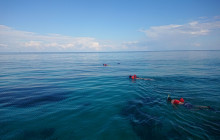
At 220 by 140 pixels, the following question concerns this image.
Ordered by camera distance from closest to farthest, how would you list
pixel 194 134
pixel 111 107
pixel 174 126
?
pixel 194 134
pixel 174 126
pixel 111 107

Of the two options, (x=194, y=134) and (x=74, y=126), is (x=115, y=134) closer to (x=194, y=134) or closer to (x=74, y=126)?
(x=74, y=126)

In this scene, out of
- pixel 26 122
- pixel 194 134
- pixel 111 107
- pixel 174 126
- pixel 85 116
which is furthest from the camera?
pixel 111 107

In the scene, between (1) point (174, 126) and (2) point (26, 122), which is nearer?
(1) point (174, 126)

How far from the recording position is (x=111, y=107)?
10844 millimetres

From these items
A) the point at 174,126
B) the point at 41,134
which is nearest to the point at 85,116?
the point at 41,134

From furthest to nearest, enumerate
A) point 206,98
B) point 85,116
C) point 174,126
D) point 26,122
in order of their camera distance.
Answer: point 206,98
point 85,116
point 26,122
point 174,126

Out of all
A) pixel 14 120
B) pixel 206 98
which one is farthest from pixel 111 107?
pixel 206 98

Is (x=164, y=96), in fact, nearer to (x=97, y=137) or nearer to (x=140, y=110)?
(x=140, y=110)

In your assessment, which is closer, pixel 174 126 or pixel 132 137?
pixel 132 137

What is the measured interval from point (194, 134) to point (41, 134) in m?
9.47

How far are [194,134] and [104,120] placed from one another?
5883 millimetres

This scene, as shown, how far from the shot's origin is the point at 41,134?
23.8 ft

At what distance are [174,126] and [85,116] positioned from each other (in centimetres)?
657

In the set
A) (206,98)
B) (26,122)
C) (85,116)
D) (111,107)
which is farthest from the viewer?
(206,98)
